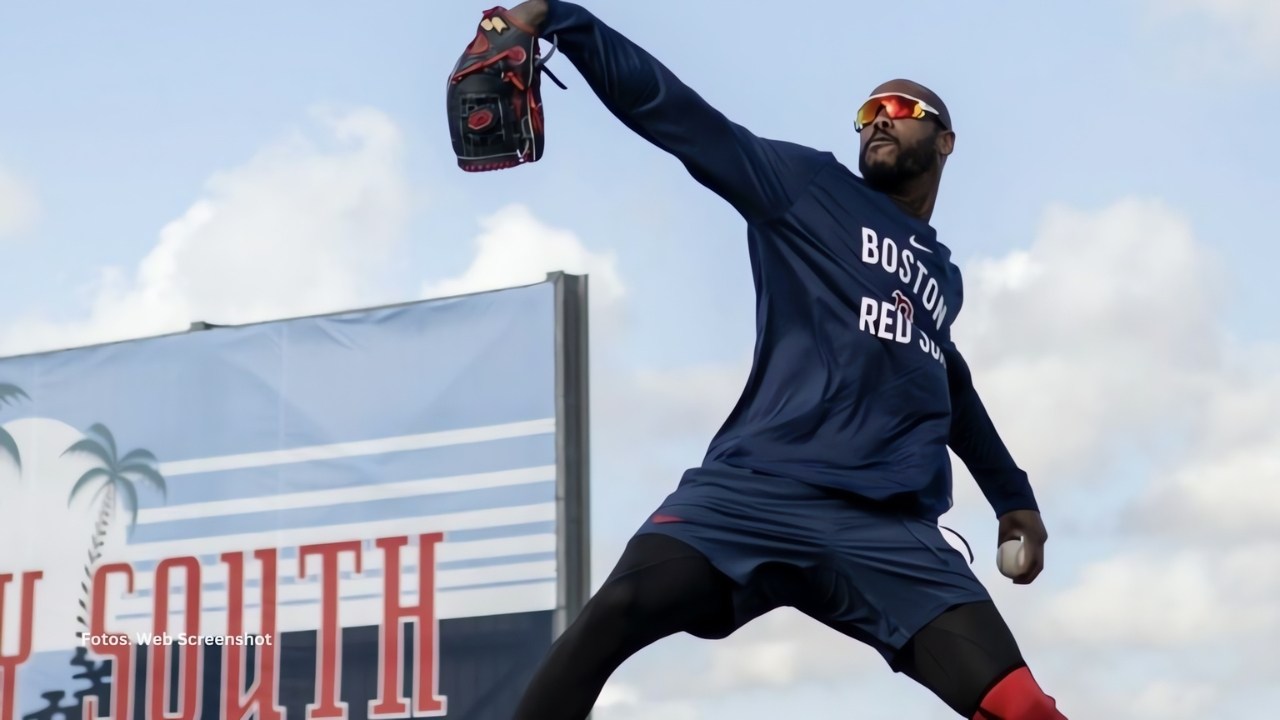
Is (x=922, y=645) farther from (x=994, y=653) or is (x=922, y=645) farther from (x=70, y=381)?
(x=70, y=381)

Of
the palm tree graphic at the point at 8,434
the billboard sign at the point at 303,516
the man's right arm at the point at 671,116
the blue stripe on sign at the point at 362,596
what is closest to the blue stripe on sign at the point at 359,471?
the billboard sign at the point at 303,516

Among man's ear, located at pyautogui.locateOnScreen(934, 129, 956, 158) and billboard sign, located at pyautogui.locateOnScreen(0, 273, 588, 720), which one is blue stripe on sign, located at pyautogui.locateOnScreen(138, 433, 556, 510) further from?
man's ear, located at pyautogui.locateOnScreen(934, 129, 956, 158)

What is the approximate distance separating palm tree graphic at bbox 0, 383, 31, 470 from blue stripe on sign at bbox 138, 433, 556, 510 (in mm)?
865

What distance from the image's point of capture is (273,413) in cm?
845

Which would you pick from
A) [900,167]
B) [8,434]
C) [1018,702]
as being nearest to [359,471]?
[8,434]

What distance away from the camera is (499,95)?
3916mm

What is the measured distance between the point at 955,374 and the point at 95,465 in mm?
5426

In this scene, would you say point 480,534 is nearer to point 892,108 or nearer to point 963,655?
point 892,108

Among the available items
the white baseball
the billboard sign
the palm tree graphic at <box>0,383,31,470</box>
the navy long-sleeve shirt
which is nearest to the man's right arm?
the navy long-sleeve shirt

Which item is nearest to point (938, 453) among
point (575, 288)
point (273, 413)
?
point (575, 288)

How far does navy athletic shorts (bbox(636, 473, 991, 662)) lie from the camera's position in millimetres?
3889

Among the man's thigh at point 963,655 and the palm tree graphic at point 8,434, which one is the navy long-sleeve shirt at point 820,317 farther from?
the palm tree graphic at point 8,434

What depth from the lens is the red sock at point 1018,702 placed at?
3.76 m

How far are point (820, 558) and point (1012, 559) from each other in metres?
0.83
